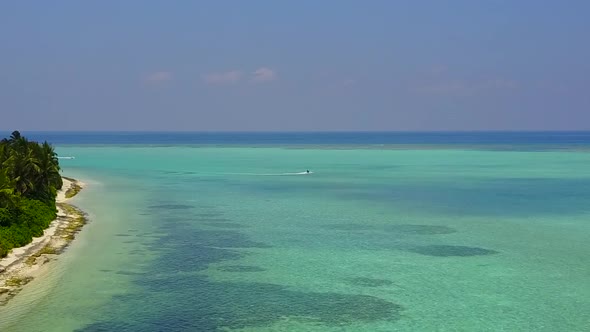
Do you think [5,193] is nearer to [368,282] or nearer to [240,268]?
[240,268]

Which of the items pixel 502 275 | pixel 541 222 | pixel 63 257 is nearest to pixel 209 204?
pixel 63 257

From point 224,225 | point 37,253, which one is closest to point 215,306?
point 37,253

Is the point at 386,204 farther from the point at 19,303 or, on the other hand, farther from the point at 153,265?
the point at 19,303

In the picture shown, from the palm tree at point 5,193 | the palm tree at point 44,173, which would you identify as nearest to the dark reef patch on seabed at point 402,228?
the palm tree at point 5,193

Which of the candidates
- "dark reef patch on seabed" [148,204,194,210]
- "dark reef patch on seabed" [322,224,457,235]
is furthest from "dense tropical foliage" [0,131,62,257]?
"dark reef patch on seabed" [322,224,457,235]

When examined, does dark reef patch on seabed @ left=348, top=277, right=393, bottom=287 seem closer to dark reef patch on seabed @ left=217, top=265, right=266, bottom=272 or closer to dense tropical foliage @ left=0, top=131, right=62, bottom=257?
dark reef patch on seabed @ left=217, top=265, right=266, bottom=272

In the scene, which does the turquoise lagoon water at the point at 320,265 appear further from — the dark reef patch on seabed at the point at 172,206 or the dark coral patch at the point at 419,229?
the dark coral patch at the point at 419,229
